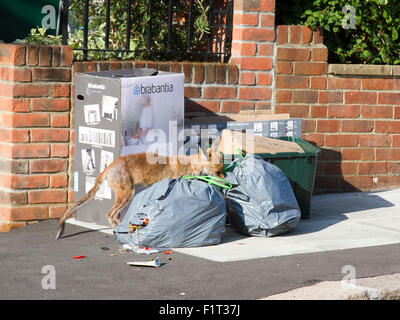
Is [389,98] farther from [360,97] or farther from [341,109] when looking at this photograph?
[341,109]

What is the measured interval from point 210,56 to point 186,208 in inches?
119

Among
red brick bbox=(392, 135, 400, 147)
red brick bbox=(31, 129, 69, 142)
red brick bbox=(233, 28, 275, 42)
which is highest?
red brick bbox=(233, 28, 275, 42)

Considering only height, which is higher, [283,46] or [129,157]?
[283,46]

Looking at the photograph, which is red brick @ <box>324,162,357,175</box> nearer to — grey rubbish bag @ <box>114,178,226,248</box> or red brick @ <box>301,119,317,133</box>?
red brick @ <box>301,119,317,133</box>

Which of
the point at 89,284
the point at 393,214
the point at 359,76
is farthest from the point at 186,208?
the point at 359,76

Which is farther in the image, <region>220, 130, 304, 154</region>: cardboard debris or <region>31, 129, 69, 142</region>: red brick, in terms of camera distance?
<region>31, 129, 69, 142</region>: red brick

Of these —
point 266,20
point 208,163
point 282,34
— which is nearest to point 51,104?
point 208,163

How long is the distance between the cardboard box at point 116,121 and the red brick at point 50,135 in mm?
204

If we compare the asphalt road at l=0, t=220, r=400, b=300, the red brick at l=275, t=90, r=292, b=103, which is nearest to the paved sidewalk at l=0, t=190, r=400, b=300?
the asphalt road at l=0, t=220, r=400, b=300

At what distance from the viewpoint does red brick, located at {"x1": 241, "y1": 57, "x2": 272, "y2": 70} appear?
8445 mm

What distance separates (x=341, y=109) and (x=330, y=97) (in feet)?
0.71

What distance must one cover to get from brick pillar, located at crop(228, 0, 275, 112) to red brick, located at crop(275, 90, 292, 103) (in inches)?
6.0

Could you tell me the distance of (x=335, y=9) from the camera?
29.3 ft

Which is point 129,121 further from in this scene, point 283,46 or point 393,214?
point 393,214
